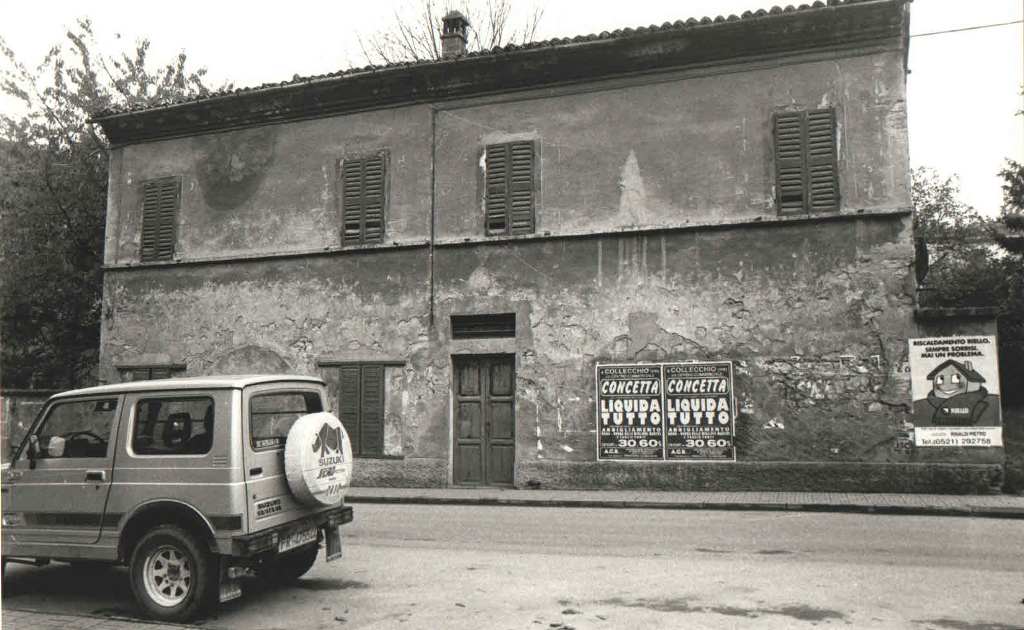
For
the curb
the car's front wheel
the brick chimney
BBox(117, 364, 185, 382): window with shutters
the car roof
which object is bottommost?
the curb

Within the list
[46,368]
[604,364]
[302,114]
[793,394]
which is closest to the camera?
[793,394]

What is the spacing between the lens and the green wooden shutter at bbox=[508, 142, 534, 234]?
1453cm

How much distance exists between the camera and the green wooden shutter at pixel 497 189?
1470 centimetres

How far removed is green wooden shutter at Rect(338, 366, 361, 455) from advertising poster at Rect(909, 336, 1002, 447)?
31.6 feet

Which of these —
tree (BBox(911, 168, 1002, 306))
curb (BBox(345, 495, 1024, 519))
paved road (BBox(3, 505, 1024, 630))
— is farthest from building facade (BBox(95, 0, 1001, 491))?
tree (BBox(911, 168, 1002, 306))

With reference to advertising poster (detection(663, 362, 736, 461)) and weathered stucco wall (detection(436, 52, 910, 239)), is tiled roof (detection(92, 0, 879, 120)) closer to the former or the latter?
weathered stucco wall (detection(436, 52, 910, 239))

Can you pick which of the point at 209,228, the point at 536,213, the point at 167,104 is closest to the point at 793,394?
the point at 536,213

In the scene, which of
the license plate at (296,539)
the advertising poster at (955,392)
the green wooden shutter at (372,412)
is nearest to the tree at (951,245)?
the advertising poster at (955,392)

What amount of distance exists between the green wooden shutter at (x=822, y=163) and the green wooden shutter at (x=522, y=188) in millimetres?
4814

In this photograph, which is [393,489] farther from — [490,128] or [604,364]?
[490,128]

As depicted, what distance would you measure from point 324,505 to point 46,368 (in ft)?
60.1

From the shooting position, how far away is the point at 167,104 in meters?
17.0

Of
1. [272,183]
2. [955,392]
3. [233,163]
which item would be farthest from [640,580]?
[233,163]

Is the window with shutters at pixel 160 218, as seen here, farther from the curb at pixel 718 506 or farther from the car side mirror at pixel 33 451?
the car side mirror at pixel 33 451
